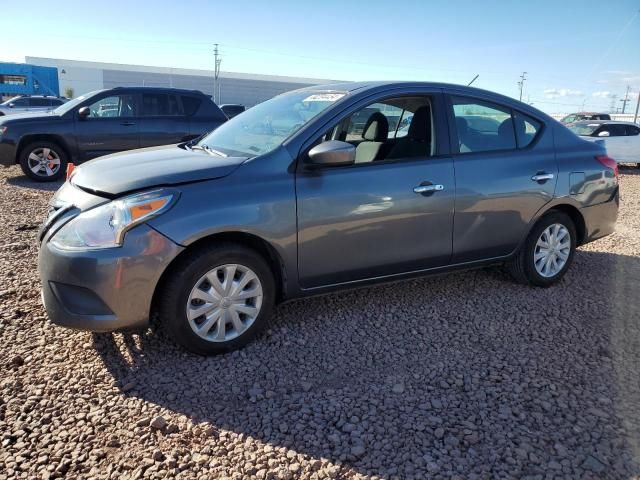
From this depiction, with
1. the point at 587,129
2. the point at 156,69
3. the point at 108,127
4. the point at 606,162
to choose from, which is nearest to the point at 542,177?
the point at 606,162

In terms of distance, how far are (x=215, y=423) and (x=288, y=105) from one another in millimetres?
2484

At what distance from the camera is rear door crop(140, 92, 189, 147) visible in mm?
9711

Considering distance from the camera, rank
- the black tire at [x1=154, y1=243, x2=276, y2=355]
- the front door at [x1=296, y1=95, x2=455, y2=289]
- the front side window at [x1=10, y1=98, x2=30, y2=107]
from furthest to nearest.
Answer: the front side window at [x1=10, y1=98, x2=30, y2=107], the front door at [x1=296, y1=95, x2=455, y2=289], the black tire at [x1=154, y1=243, x2=276, y2=355]

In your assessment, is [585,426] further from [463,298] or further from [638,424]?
[463,298]

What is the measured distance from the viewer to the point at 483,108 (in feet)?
14.0

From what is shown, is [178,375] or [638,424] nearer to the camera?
[638,424]

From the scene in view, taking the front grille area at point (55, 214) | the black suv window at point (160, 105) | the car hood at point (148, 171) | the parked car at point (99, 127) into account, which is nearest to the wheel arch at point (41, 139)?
the parked car at point (99, 127)

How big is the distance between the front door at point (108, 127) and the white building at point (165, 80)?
61.1 m

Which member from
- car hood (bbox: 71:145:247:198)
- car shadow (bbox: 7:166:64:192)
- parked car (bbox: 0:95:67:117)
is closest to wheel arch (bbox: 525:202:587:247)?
car hood (bbox: 71:145:247:198)

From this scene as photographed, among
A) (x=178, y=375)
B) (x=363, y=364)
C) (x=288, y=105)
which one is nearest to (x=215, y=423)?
(x=178, y=375)

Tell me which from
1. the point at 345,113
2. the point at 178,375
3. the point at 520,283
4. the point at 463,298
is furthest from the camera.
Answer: the point at 520,283

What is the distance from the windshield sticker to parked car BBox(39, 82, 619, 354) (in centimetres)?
4

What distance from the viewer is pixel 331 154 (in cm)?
328

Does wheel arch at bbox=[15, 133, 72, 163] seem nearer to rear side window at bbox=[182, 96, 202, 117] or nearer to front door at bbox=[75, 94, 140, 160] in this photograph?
front door at bbox=[75, 94, 140, 160]
